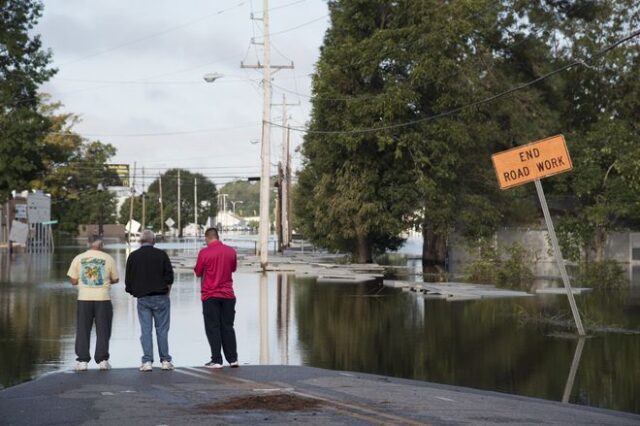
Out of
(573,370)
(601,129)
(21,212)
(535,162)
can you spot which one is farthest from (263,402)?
(21,212)

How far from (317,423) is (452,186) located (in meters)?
38.5

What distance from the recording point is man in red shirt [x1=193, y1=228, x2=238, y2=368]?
1480cm

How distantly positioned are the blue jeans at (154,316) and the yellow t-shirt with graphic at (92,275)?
1.69 ft

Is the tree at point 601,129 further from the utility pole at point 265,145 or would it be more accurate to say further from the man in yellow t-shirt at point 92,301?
the man in yellow t-shirt at point 92,301

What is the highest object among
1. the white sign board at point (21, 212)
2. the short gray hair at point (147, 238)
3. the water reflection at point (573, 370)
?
the white sign board at point (21, 212)

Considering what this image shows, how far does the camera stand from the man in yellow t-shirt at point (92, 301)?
14.3 metres

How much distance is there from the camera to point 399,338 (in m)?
19.5

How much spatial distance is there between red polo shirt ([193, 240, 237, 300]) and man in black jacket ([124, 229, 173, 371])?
0.54 metres

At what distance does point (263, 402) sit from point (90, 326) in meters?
3.80

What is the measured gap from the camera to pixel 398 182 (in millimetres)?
47281

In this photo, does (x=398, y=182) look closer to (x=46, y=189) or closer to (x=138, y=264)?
(x=138, y=264)

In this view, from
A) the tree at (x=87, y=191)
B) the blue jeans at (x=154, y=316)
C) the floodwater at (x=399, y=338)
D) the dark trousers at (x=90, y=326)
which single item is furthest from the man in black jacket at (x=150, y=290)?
the tree at (x=87, y=191)

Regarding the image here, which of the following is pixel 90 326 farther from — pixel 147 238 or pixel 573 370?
pixel 573 370

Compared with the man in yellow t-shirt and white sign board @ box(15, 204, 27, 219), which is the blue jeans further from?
white sign board @ box(15, 204, 27, 219)
